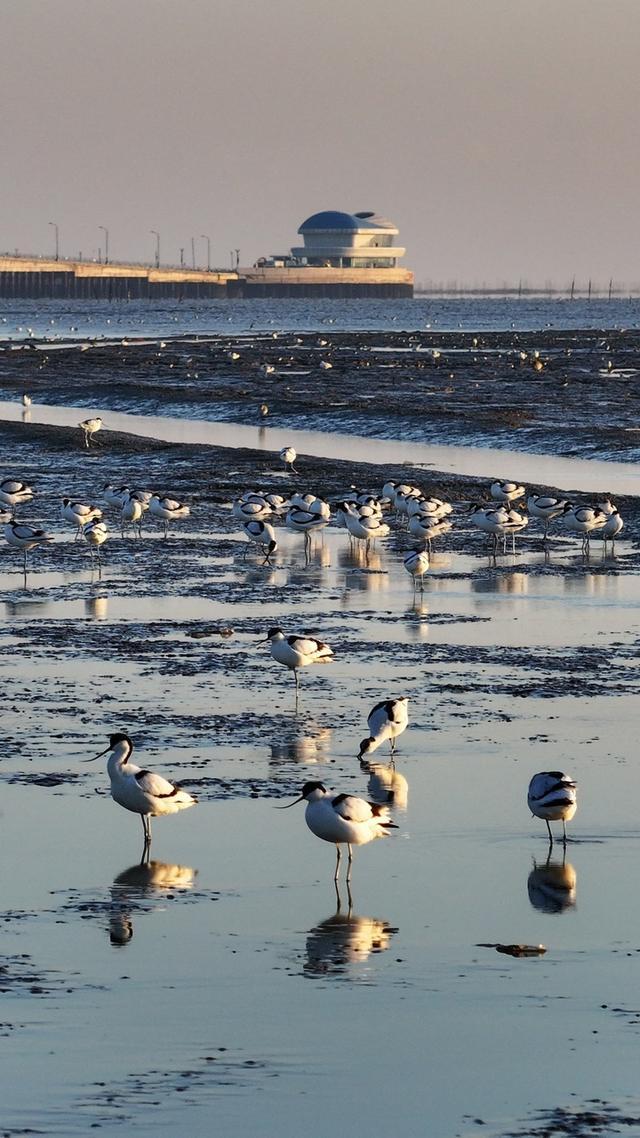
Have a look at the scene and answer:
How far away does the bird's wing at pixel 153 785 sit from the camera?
12742 mm

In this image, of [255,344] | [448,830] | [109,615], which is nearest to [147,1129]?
[448,830]

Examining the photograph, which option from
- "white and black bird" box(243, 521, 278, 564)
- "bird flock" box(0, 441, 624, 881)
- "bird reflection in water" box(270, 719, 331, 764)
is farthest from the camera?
"white and black bird" box(243, 521, 278, 564)

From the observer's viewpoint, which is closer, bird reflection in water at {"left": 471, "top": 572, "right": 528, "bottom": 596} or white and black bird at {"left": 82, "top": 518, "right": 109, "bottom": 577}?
bird reflection in water at {"left": 471, "top": 572, "right": 528, "bottom": 596}

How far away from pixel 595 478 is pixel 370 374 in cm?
3439

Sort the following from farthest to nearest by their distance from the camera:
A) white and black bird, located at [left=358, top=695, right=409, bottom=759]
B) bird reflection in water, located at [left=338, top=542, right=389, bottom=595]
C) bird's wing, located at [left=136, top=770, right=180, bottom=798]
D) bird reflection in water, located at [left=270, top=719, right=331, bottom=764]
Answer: bird reflection in water, located at [left=338, top=542, right=389, bottom=595], bird reflection in water, located at [left=270, top=719, right=331, bottom=764], white and black bird, located at [left=358, top=695, right=409, bottom=759], bird's wing, located at [left=136, top=770, right=180, bottom=798]

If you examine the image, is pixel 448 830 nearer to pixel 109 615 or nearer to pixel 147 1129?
pixel 147 1129

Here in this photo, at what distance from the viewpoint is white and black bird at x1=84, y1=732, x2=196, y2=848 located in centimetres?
1276

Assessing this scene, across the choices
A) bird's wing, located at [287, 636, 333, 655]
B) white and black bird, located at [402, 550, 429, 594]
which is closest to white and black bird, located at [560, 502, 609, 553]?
white and black bird, located at [402, 550, 429, 594]

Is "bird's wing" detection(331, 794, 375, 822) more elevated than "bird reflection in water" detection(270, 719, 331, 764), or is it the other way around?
"bird's wing" detection(331, 794, 375, 822)

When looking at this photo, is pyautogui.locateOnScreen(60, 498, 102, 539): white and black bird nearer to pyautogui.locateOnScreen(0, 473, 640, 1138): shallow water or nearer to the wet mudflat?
pyautogui.locateOnScreen(0, 473, 640, 1138): shallow water

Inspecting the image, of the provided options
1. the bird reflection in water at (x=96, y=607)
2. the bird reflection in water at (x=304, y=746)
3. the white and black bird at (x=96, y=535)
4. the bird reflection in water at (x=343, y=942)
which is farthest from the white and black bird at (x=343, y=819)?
the white and black bird at (x=96, y=535)

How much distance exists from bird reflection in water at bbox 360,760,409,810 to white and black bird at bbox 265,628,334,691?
255 centimetres

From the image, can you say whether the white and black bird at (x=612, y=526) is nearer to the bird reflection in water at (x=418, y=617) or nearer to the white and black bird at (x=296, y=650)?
the bird reflection in water at (x=418, y=617)

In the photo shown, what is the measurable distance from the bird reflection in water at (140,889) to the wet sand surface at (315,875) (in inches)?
1.0
